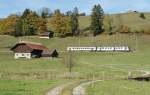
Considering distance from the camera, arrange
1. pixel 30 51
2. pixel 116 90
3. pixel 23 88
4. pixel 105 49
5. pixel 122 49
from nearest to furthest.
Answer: pixel 116 90 → pixel 23 88 → pixel 30 51 → pixel 122 49 → pixel 105 49

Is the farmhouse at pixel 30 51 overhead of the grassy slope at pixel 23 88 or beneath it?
overhead

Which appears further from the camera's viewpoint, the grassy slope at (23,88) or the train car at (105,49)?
the train car at (105,49)

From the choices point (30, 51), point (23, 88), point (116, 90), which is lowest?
point (116, 90)

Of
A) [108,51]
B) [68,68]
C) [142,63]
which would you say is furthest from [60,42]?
[68,68]

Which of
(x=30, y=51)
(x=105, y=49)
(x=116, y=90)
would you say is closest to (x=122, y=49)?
(x=105, y=49)

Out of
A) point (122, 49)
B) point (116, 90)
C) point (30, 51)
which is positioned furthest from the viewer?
point (122, 49)

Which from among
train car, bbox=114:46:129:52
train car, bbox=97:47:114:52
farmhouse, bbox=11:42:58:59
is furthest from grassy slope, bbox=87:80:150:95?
train car, bbox=97:47:114:52

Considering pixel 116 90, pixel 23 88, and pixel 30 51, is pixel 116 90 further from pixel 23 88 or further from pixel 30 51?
pixel 30 51

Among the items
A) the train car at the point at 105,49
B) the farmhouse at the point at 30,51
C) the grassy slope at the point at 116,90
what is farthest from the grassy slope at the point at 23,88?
the train car at the point at 105,49

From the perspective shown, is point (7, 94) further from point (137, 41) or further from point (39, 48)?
point (137, 41)

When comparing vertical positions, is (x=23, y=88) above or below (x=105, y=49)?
below

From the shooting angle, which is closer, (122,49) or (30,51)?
(30,51)

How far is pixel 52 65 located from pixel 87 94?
71.5 metres

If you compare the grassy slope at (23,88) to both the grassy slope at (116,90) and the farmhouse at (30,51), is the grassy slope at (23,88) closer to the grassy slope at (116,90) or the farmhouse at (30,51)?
the grassy slope at (116,90)
